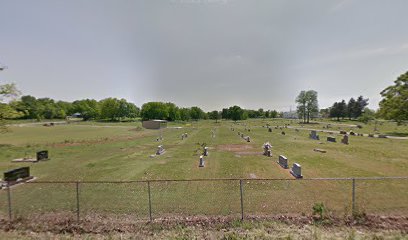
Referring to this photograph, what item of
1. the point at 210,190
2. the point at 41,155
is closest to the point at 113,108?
the point at 41,155

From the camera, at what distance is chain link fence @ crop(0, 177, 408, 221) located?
311 inches

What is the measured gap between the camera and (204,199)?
9.23m

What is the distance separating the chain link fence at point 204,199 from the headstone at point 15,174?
2.69 feet

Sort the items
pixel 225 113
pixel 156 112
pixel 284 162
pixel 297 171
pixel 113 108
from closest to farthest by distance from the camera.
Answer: pixel 297 171, pixel 284 162, pixel 156 112, pixel 113 108, pixel 225 113

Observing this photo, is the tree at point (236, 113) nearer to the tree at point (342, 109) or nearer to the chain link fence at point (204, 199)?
the tree at point (342, 109)

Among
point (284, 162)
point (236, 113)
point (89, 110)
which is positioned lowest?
point (284, 162)

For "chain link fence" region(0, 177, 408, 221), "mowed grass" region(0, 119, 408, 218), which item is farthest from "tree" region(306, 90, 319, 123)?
"chain link fence" region(0, 177, 408, 221)

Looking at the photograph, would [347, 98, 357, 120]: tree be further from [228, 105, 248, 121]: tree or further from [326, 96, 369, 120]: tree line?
[228, 105, 248, 121]: tree

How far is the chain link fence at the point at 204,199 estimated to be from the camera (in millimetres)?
7906

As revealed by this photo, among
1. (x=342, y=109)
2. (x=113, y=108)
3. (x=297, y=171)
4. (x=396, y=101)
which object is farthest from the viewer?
(x=113, y=108)

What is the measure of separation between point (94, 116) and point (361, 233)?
14516cm

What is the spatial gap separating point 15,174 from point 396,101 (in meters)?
62.3

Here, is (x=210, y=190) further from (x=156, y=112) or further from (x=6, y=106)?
(x=156, y=112)

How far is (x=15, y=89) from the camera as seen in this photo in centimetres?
2625
